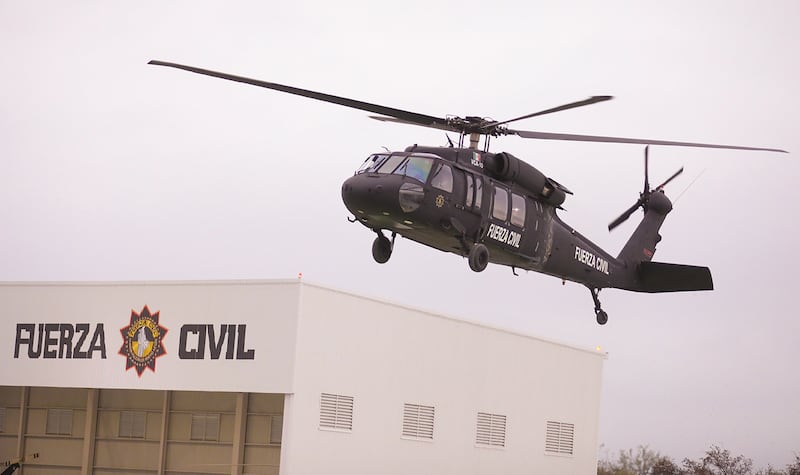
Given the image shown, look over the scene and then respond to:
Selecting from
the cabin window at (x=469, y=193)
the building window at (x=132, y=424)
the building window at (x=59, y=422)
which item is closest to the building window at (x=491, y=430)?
the building window at (x=132, y=424)

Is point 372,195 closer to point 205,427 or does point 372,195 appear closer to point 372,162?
point 372,162

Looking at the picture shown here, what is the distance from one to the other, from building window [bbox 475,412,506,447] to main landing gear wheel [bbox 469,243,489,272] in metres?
11.5

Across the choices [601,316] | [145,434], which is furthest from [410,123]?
[145,434]

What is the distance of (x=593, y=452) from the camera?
3925 centimetres

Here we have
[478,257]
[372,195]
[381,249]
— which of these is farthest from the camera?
[381,249]

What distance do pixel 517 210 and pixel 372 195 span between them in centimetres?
367

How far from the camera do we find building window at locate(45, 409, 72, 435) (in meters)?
32.4

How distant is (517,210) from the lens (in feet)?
79.7

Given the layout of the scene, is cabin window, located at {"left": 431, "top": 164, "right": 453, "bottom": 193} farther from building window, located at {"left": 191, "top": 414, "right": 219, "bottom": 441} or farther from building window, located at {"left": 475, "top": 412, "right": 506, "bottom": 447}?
building window, located at {"left": 475, "top": 412, "right": 506, "bottom": 447}

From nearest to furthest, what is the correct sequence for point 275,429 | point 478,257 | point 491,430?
point 478,257 → point 275,429 → point 491,430

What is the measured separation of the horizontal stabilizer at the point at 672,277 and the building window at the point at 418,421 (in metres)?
6.59

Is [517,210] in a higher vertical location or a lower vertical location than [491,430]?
higher

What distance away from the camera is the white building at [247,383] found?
28547 mm

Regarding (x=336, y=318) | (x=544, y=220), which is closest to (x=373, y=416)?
(x=336, y=318)
